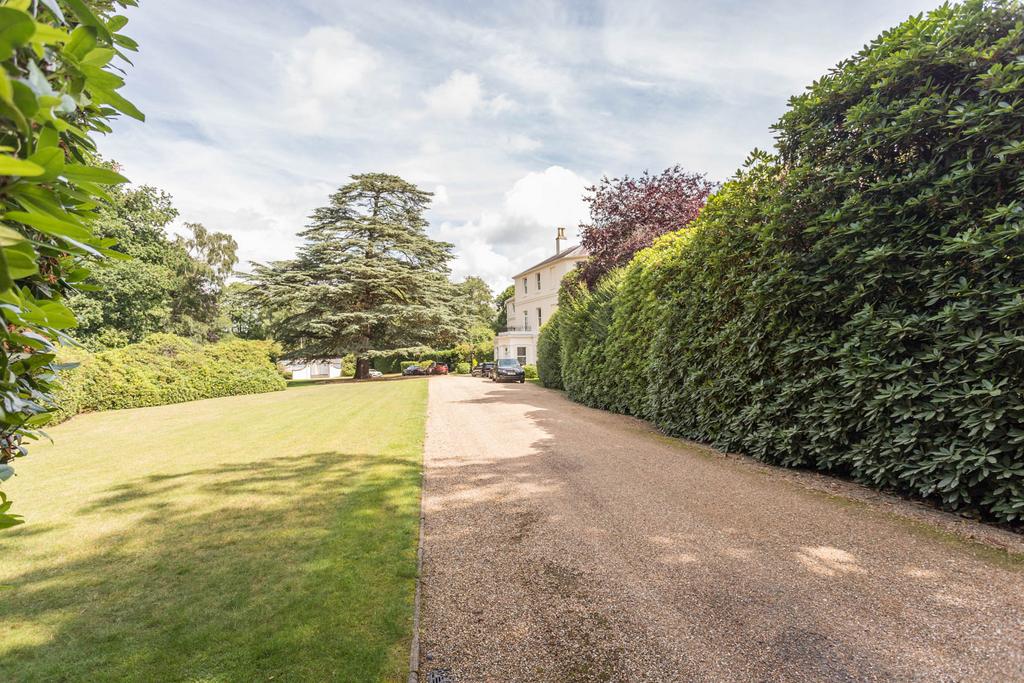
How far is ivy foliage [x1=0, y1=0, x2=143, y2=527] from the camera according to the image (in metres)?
0.86

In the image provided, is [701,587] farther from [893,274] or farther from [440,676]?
[893,274]

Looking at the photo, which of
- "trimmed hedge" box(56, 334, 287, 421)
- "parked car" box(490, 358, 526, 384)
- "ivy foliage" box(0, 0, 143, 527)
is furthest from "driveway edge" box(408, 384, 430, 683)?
"parked car" box(490, 358, 526, 384)

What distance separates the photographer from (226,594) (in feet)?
10.9

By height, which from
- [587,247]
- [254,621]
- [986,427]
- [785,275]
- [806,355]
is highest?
[587,247]

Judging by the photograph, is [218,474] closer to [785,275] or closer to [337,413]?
[337,413]

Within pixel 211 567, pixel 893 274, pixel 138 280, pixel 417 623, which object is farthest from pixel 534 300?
pixel 417 623

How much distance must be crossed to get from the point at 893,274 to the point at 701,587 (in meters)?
4.06

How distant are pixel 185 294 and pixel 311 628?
1606 inches

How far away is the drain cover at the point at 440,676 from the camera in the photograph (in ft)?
8.16

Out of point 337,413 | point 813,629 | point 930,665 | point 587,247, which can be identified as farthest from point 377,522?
point 587,247

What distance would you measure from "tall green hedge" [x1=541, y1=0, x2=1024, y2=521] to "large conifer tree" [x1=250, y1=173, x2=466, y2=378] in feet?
86.3

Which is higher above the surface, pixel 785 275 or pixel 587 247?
pixel 587 247

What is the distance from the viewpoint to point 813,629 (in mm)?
2838

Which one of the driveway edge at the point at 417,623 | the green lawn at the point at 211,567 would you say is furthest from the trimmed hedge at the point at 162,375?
the driveway edge at the point at 417,623
